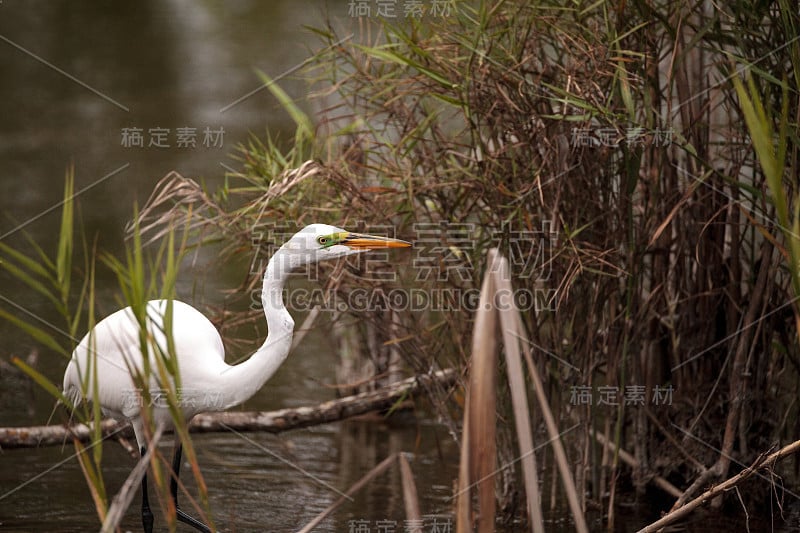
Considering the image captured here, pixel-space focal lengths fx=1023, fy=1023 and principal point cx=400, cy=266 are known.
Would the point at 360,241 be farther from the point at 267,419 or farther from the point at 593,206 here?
the point at 267,419

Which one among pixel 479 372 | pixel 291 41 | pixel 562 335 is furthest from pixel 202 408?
pixel 291 41

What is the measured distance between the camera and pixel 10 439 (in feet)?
13.5

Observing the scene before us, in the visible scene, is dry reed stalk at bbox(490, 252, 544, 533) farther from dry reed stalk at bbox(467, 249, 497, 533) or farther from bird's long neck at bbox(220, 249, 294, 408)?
bird's long neck at bbox(220, 249, 294, 408)

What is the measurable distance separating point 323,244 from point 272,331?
347 millimetres

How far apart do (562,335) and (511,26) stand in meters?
1.15

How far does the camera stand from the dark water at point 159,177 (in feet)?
Result: 13.9

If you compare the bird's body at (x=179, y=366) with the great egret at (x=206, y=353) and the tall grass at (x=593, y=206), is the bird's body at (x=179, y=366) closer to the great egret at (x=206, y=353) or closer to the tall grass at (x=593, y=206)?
the great egret at (x=206, y=353)

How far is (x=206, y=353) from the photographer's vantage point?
368cm

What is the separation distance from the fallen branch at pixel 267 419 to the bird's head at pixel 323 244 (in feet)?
2.67

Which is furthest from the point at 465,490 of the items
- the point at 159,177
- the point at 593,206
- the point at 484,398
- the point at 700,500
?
the point at 159,177

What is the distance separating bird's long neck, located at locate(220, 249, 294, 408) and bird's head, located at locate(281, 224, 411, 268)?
1.6 inches

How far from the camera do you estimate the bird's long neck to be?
135 inches

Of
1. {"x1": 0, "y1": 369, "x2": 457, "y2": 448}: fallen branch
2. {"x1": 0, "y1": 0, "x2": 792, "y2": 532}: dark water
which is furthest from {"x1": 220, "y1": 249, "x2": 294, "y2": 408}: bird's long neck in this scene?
{"x1": 0, "y1": 369, "x2": 457, "y2": 448}: fallen branch

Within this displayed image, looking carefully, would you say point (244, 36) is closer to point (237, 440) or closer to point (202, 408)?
point (237, 440)
